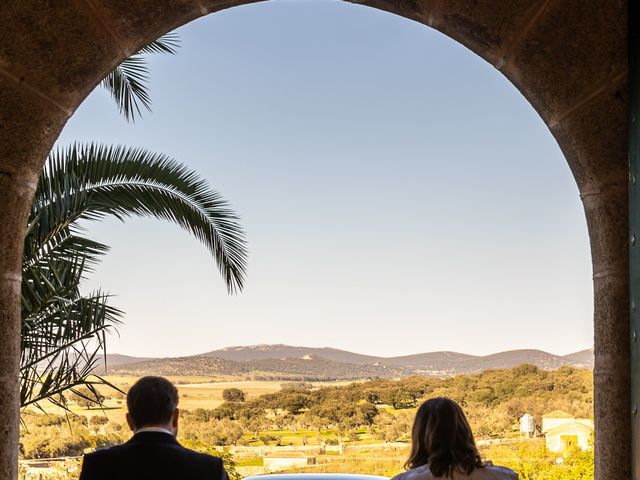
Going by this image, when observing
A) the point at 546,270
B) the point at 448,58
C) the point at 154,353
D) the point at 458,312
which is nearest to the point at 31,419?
the point at 154,353

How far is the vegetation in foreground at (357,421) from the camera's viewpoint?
1720cm

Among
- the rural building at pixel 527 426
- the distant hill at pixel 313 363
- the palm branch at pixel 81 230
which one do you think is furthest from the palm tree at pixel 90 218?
the distant hill at pixel 313 363

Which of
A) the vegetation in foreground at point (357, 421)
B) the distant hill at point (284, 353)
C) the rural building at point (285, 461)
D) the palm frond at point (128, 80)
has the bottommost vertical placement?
the rural building at point (285, 461)

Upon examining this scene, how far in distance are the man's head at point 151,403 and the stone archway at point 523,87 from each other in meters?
0.38

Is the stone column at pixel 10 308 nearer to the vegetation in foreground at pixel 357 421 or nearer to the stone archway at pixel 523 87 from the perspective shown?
the stone archway at pixel 523 87

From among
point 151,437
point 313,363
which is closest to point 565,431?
point 313,363

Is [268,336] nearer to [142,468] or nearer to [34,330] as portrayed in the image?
[34,330]

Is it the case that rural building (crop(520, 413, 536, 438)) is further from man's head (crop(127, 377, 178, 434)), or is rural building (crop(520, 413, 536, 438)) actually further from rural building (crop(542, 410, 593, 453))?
man's head (crop(127, 377, 178, 434))

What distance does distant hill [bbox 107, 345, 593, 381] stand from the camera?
22922 mm

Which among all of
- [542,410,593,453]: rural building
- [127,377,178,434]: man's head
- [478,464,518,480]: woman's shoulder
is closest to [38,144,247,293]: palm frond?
[127,377,178,434]: man's head

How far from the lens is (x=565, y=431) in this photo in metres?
17.9

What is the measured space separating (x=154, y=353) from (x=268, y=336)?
3917 millimetres

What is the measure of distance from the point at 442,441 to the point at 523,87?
1.12 meters

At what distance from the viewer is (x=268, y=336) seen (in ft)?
91.3
